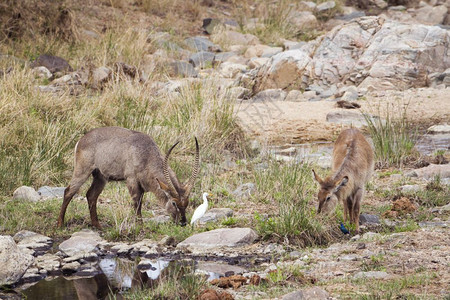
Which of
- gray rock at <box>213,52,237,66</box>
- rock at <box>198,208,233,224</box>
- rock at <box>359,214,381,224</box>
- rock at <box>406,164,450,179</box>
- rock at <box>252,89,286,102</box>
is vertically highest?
rock at <box>359,214,381,224</box>

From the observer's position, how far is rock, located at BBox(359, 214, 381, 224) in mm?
8953

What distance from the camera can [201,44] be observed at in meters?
24.7

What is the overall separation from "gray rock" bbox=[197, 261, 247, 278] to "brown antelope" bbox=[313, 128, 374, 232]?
4.83 ft

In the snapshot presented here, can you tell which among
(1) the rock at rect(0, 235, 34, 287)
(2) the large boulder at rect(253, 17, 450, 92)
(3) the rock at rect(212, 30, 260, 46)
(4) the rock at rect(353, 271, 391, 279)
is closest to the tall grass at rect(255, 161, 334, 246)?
(4) the rock at rect(353, 271, 391, 279)

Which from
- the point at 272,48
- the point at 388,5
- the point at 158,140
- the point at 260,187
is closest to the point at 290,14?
the point at 272,48

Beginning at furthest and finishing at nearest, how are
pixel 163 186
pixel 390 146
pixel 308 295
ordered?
pixel 390 146
pixel 163 186
pixel 308 295

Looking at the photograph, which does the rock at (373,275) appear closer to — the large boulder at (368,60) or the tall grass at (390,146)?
the tall grass at (390,146)

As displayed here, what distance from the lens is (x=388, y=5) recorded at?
1348 inches

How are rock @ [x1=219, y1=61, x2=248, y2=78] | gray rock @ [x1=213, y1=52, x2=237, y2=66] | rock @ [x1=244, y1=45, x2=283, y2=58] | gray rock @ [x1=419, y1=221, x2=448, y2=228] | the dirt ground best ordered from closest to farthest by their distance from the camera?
gray rock @ [x1=419, y1=221, x2=448, y2=228] < the dirt ground < rock @ [x1=219, y1=61, x2=248, y2=78] < gray rock @ [x1=213, y1=52, x2=237, y2=66] < rock @ [x1=244, y1=45, x2=283, y2=58]

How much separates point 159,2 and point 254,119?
48.2 feet

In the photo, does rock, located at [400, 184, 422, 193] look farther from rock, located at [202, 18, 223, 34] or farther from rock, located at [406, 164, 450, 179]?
rock, located at [202, 18, 223, 34]

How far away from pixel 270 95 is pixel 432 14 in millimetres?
16554

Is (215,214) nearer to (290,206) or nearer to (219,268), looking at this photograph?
(290,206)

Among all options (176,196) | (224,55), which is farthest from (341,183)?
(224,55)
